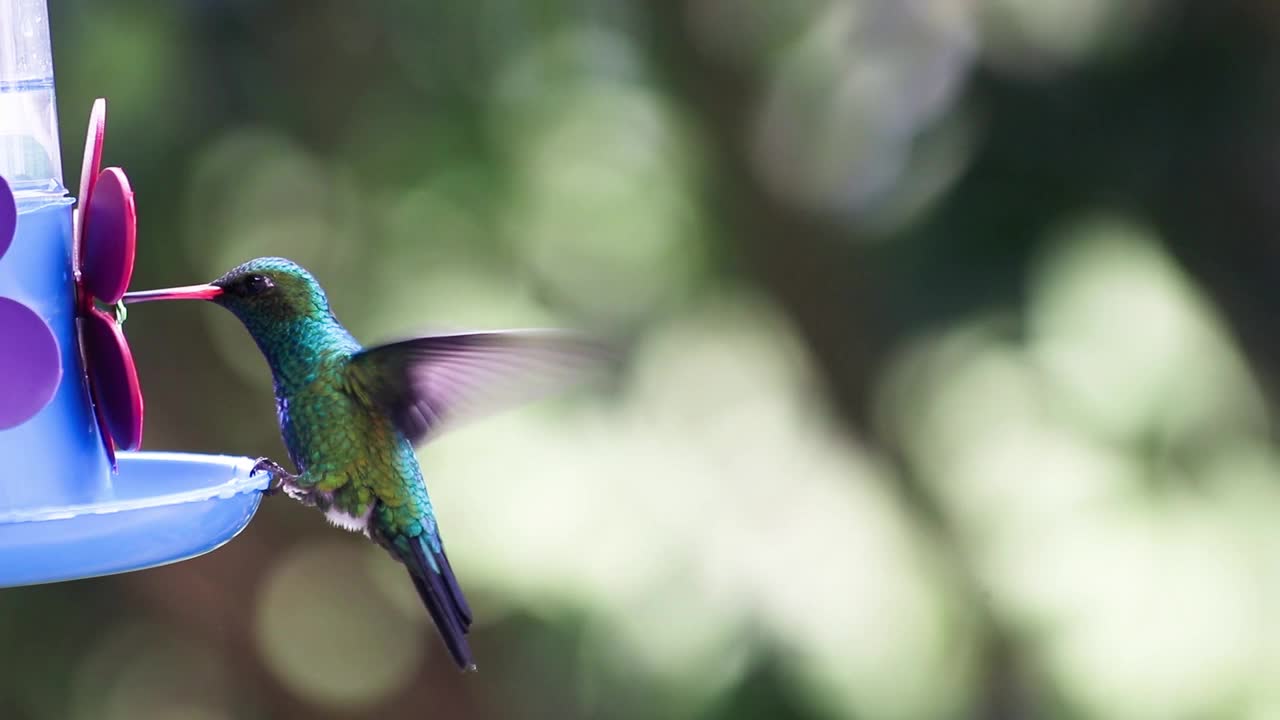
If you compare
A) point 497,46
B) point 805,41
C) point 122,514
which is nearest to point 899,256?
point 805,41

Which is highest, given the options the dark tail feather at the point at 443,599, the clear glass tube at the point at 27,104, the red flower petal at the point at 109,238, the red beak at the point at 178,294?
the clear glass tube at the point at 27,104

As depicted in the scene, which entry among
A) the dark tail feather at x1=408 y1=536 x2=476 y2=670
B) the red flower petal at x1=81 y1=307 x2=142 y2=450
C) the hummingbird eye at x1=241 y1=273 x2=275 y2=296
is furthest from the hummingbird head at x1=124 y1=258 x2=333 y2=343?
the dark tail feather at x1=408 y1=536 x2=476 y2=670

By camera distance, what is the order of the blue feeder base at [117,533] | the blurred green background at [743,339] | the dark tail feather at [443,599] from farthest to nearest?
the blurred green background at [743,339] < the dark tail feather at [443,599] < the blue feeder base at [117,533]

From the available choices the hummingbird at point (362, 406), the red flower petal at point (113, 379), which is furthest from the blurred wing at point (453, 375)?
the red flower petal at point (113, 379)

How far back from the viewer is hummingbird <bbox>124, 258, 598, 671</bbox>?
2268 millimetres

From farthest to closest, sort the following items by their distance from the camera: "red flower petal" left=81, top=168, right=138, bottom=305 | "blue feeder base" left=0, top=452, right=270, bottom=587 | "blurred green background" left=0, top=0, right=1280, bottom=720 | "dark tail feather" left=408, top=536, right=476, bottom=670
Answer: "blurred green background" left=0, top=0, right=1280, bottom=720 < "dark tail feather" left=408, top=536, right=476, bottom=670 < "red flower petal" left=81, top=168, right=138, bottom=305 < "blue feeder base" left=0, top=452, right=270, bottom=587

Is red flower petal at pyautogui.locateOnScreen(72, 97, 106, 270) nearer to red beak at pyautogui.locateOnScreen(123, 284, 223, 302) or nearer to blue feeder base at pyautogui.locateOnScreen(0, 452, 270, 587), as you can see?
red beak at pyautogui.locateOnScreen(123, 284, 223, 302)

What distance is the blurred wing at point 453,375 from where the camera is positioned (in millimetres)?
2070

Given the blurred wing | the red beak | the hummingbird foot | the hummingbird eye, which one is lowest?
the hummingbird foot

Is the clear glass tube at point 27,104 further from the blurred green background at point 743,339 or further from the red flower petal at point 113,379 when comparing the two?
the blurred green background at point 743,339

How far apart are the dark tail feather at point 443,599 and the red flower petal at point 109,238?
2.06ft

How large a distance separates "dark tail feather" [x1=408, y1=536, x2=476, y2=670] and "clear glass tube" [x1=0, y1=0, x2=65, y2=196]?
769 mm

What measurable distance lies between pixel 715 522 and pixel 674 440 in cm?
30

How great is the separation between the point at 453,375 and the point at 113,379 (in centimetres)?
48
